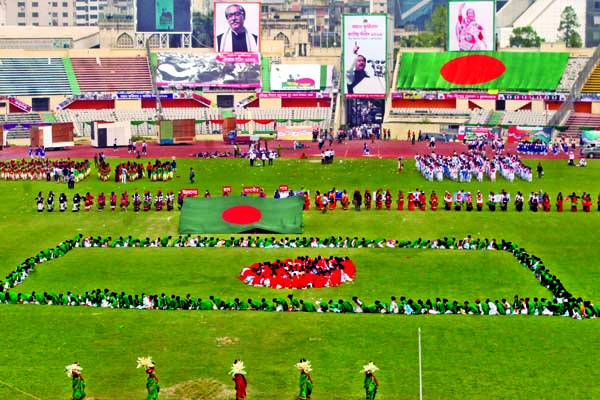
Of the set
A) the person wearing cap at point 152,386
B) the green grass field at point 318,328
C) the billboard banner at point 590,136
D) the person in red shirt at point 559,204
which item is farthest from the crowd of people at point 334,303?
the billboard banner at point 590,136

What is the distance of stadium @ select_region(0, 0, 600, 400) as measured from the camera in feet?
104

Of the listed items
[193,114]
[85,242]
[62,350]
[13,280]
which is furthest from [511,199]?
[193,114]

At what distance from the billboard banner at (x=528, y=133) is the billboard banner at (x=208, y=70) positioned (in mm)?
31079

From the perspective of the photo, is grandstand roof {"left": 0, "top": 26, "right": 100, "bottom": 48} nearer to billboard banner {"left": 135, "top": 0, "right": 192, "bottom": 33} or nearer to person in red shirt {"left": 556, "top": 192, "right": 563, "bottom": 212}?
billboard banner {"left": 135, "top": 0, "right": 192, "bottom": 33}

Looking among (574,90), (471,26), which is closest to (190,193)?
(574,90)

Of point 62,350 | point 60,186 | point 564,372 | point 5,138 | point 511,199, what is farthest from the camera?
point 5,138

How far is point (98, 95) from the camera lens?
114625mm

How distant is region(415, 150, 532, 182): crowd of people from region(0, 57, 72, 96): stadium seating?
2177 inches

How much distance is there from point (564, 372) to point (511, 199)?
3442cm

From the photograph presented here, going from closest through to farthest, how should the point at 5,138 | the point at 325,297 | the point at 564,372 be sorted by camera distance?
the point at 564,372, the point at 325,297, the point at 5,138

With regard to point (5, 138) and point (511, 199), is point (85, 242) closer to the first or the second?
point (511, 199)

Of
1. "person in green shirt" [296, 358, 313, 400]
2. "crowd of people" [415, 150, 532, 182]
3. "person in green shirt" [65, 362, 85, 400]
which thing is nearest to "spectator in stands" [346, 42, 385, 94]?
"crowd of people" [415, 150, 532, 182]

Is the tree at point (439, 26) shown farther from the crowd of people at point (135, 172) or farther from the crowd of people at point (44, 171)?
the crowd of people at point (44, 171)

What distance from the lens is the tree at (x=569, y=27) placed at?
169 metres
